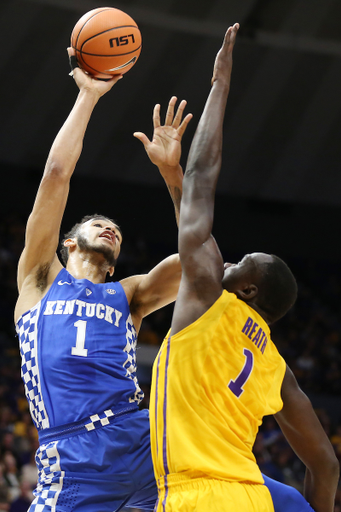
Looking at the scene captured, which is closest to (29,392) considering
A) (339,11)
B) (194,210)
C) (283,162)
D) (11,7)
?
(194,210)

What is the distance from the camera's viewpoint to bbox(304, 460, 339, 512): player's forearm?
10.3ft

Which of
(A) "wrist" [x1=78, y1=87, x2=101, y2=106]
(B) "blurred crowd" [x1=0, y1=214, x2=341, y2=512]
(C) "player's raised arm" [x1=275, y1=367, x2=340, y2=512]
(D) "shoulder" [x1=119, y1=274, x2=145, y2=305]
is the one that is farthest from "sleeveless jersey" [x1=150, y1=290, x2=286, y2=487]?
(B) "blurred crowd" [x1=0, y1=214, x2=341, y2=512]

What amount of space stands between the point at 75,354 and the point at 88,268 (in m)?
0.78

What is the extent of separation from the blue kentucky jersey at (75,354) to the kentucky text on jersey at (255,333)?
41.3 inches

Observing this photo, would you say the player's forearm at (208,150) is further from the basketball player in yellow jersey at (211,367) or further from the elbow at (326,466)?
the elbow at (326,466)

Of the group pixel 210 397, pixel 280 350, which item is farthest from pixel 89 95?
pixel 280 350

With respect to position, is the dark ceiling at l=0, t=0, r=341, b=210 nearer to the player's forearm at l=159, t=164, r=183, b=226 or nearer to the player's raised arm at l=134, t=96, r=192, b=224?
the player's raised arm at l=134, t=96, r=192, b=224

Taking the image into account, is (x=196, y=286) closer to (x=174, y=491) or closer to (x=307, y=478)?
(x=174, y=491)

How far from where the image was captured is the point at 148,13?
44.4ft

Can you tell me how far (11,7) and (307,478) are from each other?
12465 millimetres

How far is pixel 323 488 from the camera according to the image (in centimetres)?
314

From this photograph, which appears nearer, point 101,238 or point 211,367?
point 211,367

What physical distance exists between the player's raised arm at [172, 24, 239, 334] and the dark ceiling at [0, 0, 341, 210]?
37.9 feet

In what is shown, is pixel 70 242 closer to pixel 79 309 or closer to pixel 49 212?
pixel 49 212
